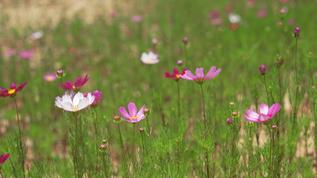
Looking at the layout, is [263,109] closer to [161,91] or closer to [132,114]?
[132,114]

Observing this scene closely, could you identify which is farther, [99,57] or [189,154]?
[99,57]

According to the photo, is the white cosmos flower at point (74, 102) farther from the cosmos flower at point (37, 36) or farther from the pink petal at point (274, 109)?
the cosmos flower at point (37, 36)

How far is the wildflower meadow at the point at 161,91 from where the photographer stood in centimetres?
281

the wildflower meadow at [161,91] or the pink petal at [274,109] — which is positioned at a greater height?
the pink petal at [274,109]

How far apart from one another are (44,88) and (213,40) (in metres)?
2.28

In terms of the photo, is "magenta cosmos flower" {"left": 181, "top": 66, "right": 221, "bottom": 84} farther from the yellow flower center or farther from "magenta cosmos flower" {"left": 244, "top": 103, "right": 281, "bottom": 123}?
the yellow flower center

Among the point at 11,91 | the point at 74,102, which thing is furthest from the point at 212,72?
the point at 11,91

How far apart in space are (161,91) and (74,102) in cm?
205

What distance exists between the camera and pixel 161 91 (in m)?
4.64

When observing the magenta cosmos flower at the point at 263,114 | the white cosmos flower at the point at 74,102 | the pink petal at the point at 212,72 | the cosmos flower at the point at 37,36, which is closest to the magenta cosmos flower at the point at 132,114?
the white cosmos flower at the point at 74,102

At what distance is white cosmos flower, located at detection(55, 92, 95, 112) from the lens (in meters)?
2.52

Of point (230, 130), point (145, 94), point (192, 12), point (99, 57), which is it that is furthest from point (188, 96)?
point (192, 12)

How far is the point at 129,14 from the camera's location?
8648mm

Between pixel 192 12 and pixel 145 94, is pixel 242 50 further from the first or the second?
pixel 192 12
